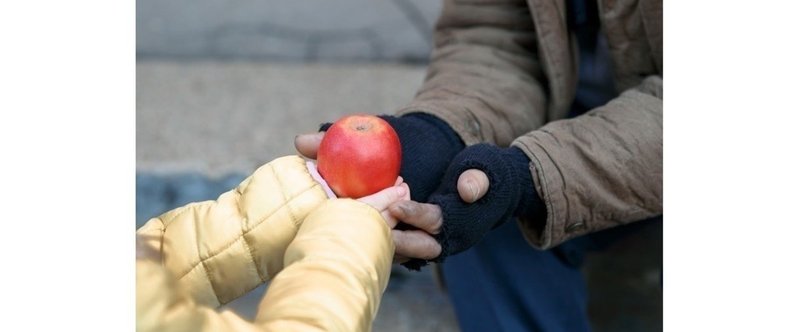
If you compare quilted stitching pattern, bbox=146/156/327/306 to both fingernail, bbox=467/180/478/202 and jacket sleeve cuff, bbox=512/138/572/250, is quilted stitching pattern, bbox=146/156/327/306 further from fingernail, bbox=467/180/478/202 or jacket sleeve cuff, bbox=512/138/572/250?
jacket sleeve cuff, bbox=512/138/572/250

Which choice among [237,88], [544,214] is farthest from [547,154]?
[237,88]

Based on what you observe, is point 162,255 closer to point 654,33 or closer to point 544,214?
point 544,214

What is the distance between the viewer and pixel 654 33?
1156mm

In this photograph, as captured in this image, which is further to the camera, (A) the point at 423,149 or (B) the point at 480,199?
(A) the point at 423,149

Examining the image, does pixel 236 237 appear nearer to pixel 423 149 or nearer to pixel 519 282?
pixel 423 149

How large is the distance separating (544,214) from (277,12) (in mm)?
1411

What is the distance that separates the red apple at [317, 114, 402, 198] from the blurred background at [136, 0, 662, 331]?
25.5 inches

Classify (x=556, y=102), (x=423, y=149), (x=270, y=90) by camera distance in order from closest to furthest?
(x=423, y=149) < (x=556, y=102) < (x=270, y=90)

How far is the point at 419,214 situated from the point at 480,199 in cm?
9

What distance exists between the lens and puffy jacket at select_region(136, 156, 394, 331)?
67 cm

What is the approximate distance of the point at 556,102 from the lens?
50.2 inches

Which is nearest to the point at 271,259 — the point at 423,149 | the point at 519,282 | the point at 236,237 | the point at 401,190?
the point at 236,237

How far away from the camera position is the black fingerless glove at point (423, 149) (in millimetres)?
1072

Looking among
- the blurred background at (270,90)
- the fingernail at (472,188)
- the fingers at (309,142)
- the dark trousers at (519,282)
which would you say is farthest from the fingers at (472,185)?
the blurred background at (270,90)
